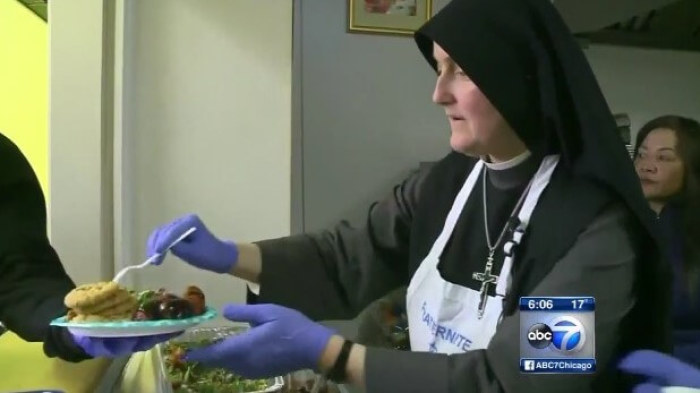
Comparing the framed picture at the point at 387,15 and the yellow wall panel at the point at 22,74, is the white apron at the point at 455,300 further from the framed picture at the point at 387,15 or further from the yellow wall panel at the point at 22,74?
the yellow wall panel at the point at 22,74

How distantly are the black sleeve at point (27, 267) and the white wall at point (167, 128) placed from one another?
116 mm

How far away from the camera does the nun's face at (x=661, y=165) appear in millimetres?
1352

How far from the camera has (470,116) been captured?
0.83m

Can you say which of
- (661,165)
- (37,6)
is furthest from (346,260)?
(37,6)

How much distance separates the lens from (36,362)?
0.88 metres

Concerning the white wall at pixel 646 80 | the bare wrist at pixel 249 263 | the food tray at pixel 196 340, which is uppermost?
the white wall at pixel 646 80

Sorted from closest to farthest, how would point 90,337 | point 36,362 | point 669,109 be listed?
point 90,337 → point 36,362 → point 669,109

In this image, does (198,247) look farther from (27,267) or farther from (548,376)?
(548,376)

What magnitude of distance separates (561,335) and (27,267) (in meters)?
0.66

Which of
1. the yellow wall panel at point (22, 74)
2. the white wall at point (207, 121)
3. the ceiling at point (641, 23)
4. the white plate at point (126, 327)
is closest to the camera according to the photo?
the white plate at point (126, 327)

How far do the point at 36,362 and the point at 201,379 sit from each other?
22 centimetres

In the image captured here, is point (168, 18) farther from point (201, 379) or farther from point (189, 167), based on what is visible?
point (201, 379)

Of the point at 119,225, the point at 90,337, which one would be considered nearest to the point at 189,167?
the point at 119,225

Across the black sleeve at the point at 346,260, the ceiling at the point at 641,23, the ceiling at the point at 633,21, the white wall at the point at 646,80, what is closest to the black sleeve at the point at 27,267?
the black sleeve at the point at 346,260
